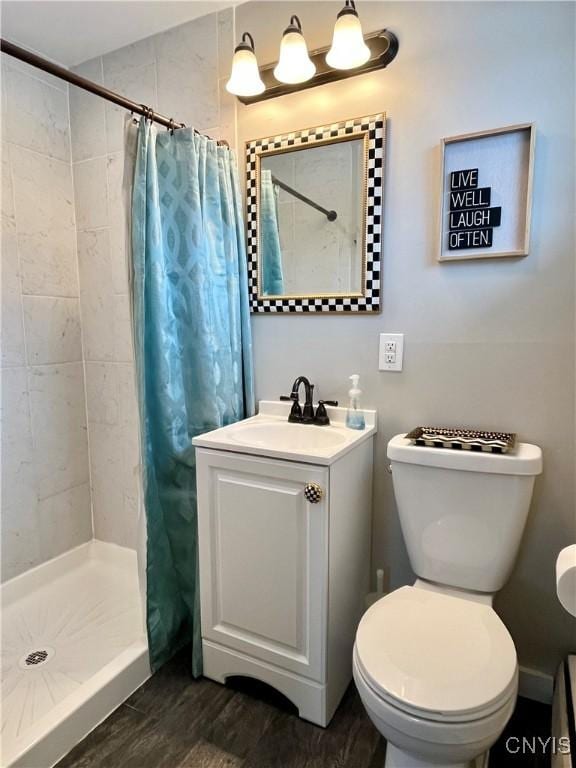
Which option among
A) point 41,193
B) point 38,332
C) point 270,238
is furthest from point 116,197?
point 270,238

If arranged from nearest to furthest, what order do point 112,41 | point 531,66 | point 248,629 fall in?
point 531,66, point 248,629, point 112,41

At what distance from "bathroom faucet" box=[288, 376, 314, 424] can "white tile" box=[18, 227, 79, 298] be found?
4.15ft

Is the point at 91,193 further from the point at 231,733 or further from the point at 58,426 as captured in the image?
the point at 231,733

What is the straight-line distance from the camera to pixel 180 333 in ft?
5.22

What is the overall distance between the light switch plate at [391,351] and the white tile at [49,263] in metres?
1.53

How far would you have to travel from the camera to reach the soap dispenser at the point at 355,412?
160 centimetres

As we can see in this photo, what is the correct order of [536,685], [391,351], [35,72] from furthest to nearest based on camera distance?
[35,72] < [391,351] < [536,685]

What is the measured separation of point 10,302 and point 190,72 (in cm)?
122

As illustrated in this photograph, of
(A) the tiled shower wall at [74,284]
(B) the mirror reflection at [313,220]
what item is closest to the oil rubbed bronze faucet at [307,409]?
(B) the mirror reflection at [313,220]

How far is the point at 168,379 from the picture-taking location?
5.00 feet

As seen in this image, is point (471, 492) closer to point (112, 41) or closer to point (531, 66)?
point (531, 66)

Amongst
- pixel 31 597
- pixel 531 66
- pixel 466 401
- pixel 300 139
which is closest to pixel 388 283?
pixel 466 401

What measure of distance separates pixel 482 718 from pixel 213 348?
1.26m

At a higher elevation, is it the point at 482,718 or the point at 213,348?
the point at 213,348
